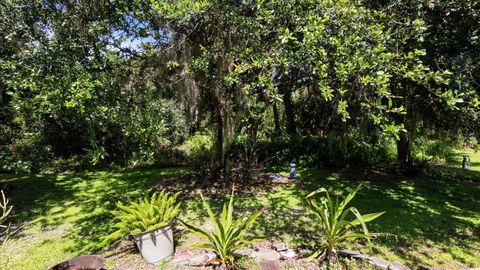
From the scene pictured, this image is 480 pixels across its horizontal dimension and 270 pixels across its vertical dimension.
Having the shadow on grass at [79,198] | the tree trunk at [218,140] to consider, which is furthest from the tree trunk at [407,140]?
the shadow on grass at [79,198]

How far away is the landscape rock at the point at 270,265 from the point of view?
8.69ft

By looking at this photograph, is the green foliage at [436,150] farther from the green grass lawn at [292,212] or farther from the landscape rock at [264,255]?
the landscape rock at [264,255]

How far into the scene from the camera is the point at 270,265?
8.83 ft

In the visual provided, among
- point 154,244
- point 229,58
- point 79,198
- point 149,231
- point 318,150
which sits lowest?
point 79,198

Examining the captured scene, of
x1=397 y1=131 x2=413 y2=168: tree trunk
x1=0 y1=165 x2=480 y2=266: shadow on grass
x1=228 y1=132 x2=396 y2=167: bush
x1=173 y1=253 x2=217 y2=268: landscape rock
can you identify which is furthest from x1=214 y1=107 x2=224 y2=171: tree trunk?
x1=397 y1=131 x2=413 y2=168: tree trunk

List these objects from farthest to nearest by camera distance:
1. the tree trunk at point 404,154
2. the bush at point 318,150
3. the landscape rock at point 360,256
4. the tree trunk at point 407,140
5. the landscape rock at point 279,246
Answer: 1. the bush at point 318,150
2. the tree trunk at point 404,154
3. the tree trunk at point 407,140
4. the landscape rock at point 279,246
5. the landscape rock at point 360,256

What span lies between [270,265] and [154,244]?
1.17 metres

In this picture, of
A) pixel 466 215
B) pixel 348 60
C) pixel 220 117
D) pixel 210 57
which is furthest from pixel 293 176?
pixel 348 60

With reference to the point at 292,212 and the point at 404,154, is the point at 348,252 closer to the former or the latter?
the point at 292,212

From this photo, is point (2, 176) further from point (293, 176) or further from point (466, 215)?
point (466, 215)

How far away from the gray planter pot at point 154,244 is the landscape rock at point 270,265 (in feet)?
3.27

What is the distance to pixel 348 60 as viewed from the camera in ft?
8.23

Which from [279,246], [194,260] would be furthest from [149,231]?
[279,246]

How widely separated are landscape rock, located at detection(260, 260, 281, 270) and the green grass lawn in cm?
Answer: 49
